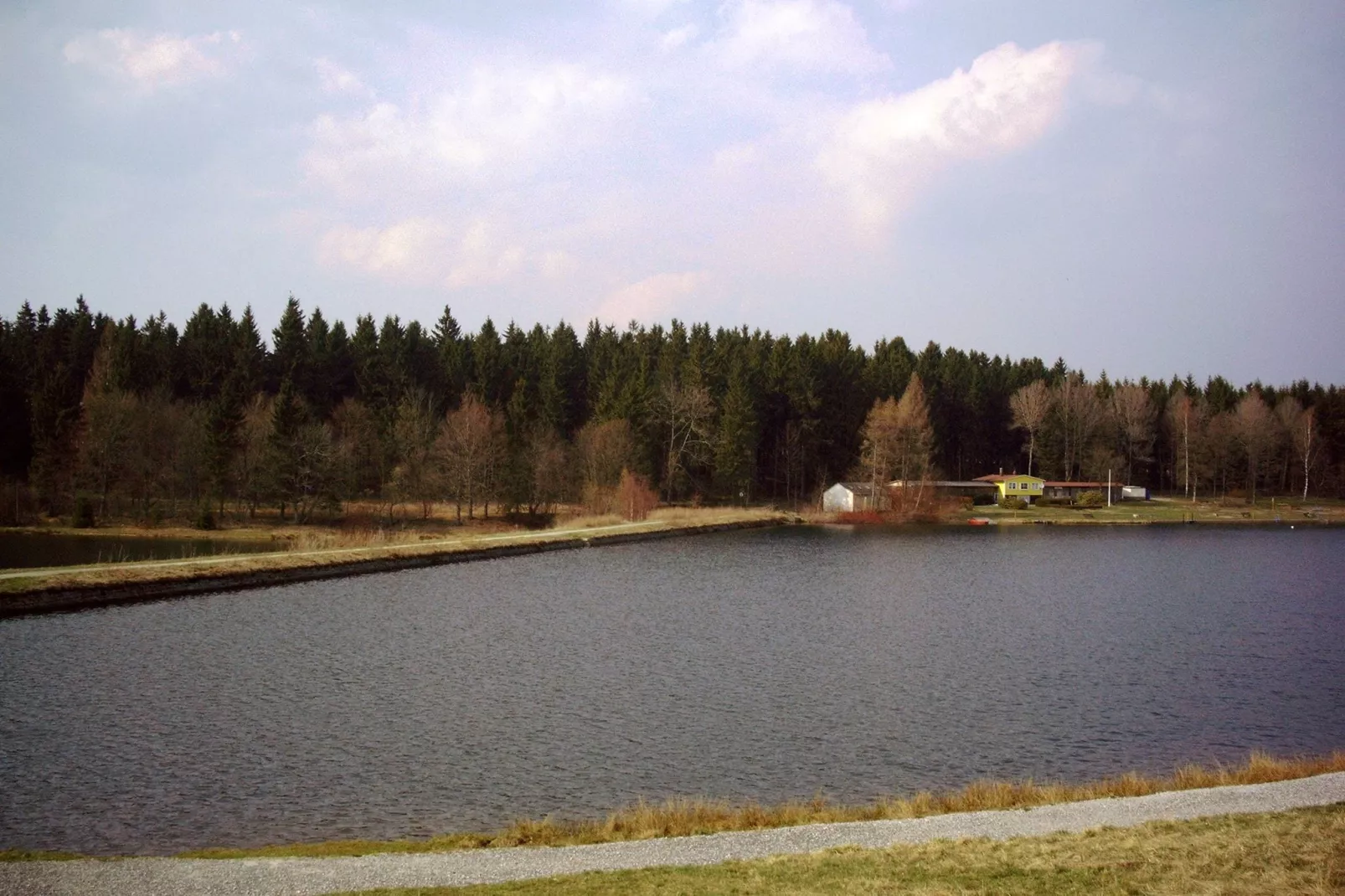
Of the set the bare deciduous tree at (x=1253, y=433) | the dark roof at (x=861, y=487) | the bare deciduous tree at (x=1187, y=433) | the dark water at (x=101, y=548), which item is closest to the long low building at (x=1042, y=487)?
the bare deciduous tree at (x=1187, y=433)

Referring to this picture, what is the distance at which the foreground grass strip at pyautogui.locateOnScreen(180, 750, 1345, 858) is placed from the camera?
13.3 meters

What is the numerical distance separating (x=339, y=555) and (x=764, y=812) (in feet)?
122

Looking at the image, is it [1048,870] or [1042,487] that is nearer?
[1048,870]

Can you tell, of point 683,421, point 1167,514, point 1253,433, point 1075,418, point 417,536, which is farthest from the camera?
point 1075,418

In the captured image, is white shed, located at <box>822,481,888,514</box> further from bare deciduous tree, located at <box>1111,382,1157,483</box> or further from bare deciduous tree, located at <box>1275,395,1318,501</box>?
bare deciduous tree, located at <box>1275,395,1318,501</box>

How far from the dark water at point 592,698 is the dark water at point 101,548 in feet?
32.2

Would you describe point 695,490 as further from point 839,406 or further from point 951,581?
point 951,581

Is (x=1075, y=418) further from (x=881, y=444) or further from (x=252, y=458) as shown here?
(x=252, y=458)

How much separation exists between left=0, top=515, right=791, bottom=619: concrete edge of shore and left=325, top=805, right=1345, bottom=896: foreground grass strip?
28.9 metres

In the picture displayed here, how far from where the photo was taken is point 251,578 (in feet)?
136

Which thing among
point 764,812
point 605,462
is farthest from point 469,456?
point 764,812

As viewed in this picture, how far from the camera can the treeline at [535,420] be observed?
66.8 meters

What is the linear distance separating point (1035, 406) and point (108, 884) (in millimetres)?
110650

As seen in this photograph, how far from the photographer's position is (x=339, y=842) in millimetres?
14016
